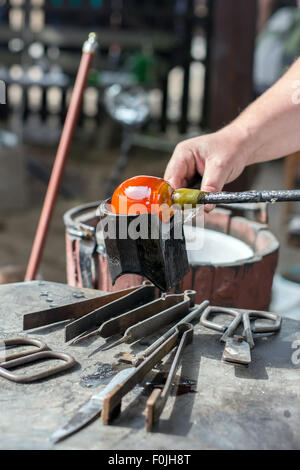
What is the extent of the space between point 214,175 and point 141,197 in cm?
43

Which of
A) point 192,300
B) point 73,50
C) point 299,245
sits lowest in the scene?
point 299,245

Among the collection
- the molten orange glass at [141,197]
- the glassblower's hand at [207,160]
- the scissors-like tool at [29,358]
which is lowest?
the scissors-like tool at [29,358]

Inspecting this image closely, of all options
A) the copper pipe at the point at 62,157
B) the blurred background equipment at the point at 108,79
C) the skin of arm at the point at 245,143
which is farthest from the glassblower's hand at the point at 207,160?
the blurred background equipment at the point at 108,79

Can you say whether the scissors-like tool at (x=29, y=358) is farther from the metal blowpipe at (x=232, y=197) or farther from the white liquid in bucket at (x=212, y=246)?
the white liquid in bucket at (x=212, y=246)

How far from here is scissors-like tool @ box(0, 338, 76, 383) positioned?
127 centimetres

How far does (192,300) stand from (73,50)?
625 centimetres

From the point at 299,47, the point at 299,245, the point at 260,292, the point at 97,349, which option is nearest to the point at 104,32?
the point at 299,47

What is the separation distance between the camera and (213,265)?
1.86 meters

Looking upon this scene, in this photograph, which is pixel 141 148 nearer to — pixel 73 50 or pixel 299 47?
pixel 73 50

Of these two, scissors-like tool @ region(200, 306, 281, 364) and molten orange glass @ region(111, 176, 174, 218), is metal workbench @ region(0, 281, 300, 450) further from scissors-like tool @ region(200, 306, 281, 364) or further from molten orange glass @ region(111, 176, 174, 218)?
molten orange glass @ region(111, 176, 174, 218)

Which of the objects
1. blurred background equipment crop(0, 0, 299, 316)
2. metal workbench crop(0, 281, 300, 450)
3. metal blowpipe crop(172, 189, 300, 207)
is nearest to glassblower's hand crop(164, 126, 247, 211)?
metal blowpipe crop(172, 189, 300, 207)

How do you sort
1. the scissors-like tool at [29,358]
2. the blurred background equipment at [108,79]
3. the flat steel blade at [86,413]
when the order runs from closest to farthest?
the flat steel blade at [86,413] → the scissors-like tool at [29,358] → the blurred background equipment at [108,79]

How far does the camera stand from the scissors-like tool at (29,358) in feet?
4.17

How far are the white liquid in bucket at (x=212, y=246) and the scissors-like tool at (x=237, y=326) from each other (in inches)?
21.5
